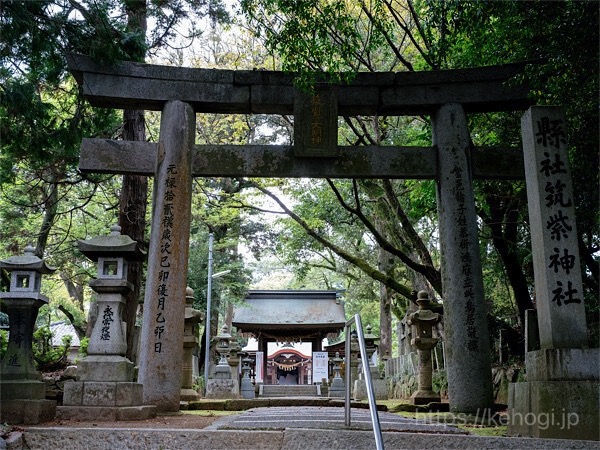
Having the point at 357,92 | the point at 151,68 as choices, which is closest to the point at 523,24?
the point at 357,92

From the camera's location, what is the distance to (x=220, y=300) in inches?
836

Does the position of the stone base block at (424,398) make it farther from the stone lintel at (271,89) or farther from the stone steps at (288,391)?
the stone steps at (288,391)

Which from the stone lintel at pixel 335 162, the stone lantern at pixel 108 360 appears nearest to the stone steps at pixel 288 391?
the stone lintel at pixel 335 162

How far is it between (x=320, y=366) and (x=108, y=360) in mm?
20061

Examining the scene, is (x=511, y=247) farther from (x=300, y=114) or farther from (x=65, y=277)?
(x=65, y=277)

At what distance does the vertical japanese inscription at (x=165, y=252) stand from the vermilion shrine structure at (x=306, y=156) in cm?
1

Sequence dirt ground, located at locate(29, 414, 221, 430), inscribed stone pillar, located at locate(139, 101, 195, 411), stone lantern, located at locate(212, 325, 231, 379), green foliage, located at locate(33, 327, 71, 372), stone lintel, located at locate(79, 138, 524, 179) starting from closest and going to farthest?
dirt ground, located at locate(29, 414, 221, 430) → inscribed stone pillar, located at locate(139, 101, 195, 411) → stone lintel, located at locate(79, 138, 524, 179) → green foliage, located at locate(33, 327, 71, 372) → stone lantern, located at locate(212, 325, 231, 379)

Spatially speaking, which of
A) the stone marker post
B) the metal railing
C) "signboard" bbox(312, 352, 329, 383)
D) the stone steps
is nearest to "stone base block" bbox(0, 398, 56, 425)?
the metal railing

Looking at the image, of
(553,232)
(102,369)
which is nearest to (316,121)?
(553,232)

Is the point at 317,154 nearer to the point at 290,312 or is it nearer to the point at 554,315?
the point at 554,315

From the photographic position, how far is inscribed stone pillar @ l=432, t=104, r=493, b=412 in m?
7.60

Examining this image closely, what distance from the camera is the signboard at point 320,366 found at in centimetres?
2545

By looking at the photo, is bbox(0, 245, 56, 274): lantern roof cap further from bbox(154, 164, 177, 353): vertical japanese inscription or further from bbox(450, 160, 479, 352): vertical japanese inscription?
bbox(450, 160, 479, 352): vertical japanese inscription

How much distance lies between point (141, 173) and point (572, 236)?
5.91 meters
